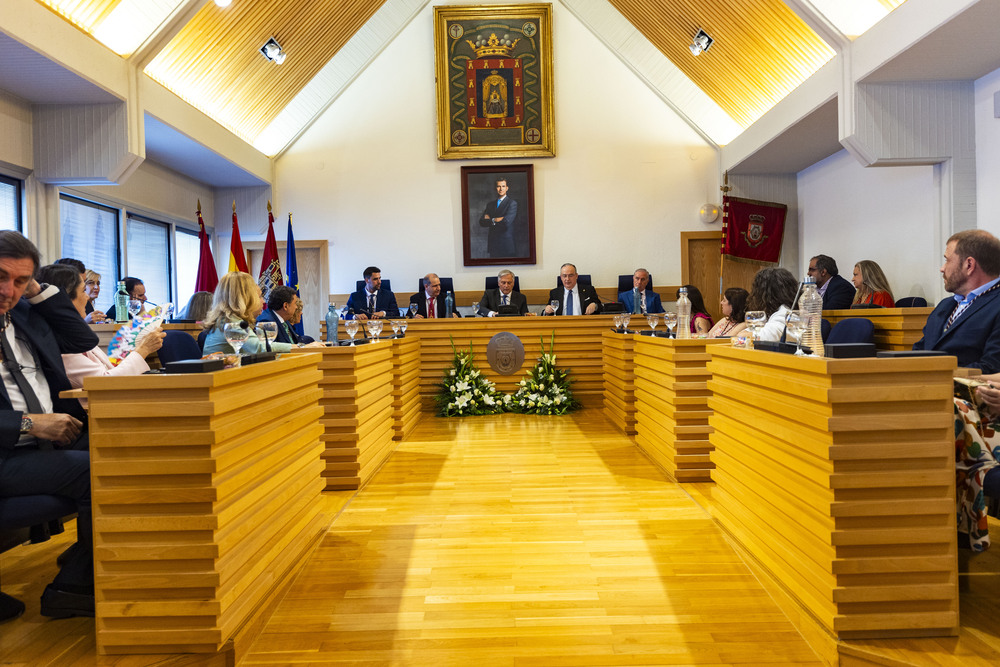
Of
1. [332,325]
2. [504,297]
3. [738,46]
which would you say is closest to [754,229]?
[738,46]

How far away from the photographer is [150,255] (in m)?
7.92

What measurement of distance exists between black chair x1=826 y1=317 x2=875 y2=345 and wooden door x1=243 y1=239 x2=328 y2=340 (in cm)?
689

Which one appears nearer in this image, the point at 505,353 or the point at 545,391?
the point at 545,391

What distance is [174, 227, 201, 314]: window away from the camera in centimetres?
867

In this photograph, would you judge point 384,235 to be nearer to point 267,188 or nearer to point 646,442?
point 267,188

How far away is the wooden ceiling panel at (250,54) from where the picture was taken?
20.9ft

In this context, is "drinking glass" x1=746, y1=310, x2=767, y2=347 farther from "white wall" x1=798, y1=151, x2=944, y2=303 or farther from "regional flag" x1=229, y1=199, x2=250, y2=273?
"regional flag" x1=229, y1=199, x2=250, y2=273

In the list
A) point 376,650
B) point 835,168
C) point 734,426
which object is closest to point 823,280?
point 835,168

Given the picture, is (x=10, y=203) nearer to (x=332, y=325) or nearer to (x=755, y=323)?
(x=332, y=325)

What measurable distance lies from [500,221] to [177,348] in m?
6.37

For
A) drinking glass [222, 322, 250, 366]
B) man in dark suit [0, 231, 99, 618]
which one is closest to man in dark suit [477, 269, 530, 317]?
drinking glass [222, 322, 250, 366]

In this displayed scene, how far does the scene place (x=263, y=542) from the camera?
2.29 m

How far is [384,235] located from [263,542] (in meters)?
7.15

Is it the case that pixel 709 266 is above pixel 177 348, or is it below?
above
